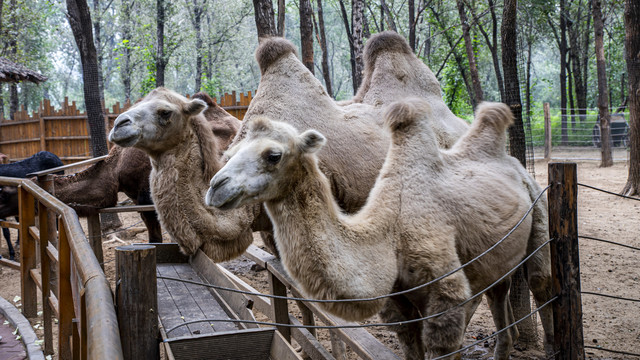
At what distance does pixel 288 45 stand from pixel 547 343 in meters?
3.86

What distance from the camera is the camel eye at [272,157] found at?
2.97m

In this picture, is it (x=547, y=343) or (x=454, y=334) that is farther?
(x=547, y=343)

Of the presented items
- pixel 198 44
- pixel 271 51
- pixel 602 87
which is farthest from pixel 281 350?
pixel 198 44

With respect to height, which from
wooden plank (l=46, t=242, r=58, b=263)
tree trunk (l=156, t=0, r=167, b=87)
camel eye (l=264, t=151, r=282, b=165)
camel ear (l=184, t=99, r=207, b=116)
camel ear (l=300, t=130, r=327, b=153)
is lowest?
wooden plank (l=46, t=242, r=58, b=263)

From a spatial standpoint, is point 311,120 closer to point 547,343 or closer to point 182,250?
point 182,250

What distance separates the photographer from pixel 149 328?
7.52 feet

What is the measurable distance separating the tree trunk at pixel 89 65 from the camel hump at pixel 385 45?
5.87 metres

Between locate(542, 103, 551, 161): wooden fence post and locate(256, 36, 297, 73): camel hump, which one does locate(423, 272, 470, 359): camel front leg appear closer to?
locate(256, 36, 297, 73): camel hump

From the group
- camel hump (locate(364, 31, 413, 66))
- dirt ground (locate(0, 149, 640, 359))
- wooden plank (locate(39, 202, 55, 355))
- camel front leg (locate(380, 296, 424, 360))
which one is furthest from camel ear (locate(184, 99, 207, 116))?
dirt ground (locate(0, 149, 640, 359))

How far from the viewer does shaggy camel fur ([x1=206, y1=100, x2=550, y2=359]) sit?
2.91 meters

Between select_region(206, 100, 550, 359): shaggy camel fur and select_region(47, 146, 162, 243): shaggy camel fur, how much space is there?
4981mm

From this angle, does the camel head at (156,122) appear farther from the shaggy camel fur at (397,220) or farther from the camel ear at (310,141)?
the camel ear at (310,141)

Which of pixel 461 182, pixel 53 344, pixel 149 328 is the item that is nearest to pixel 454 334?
pixel 461 182

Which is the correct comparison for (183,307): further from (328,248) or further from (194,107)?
(194,107)
